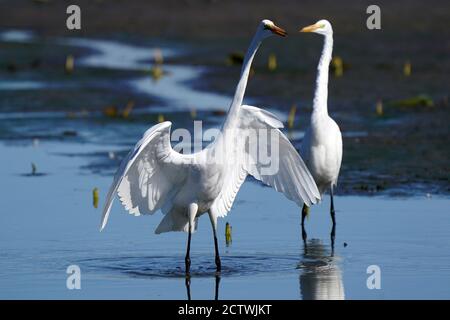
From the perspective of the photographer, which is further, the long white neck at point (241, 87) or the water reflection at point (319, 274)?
the long white neck at point (241, 87)

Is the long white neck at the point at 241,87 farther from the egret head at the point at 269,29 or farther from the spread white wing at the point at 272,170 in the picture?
the spread white wing at the point at 272,170

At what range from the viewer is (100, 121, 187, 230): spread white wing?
956 cm

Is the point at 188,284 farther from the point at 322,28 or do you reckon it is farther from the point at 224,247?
the point at 322,28

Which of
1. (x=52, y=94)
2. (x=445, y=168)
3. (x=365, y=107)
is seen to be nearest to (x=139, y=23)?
(x=52, y=94)

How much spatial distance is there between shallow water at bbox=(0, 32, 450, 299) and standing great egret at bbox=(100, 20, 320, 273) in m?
0.51

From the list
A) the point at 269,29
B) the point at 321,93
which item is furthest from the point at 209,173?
the point at 321,93

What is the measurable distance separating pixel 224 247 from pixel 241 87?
2.00 metres

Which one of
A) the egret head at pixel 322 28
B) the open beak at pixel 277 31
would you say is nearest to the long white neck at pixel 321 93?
the egret head at pixel 322 28

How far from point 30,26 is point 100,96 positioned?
13131 mm

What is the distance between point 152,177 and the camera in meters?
10.1

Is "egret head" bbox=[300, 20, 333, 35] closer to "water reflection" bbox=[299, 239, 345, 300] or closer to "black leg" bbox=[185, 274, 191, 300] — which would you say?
"water reflection" bbox=[299, 239, 345, 300]

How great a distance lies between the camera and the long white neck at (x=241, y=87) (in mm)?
9664

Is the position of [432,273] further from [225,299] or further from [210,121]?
[210,121]

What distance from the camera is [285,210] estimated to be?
1273cm
